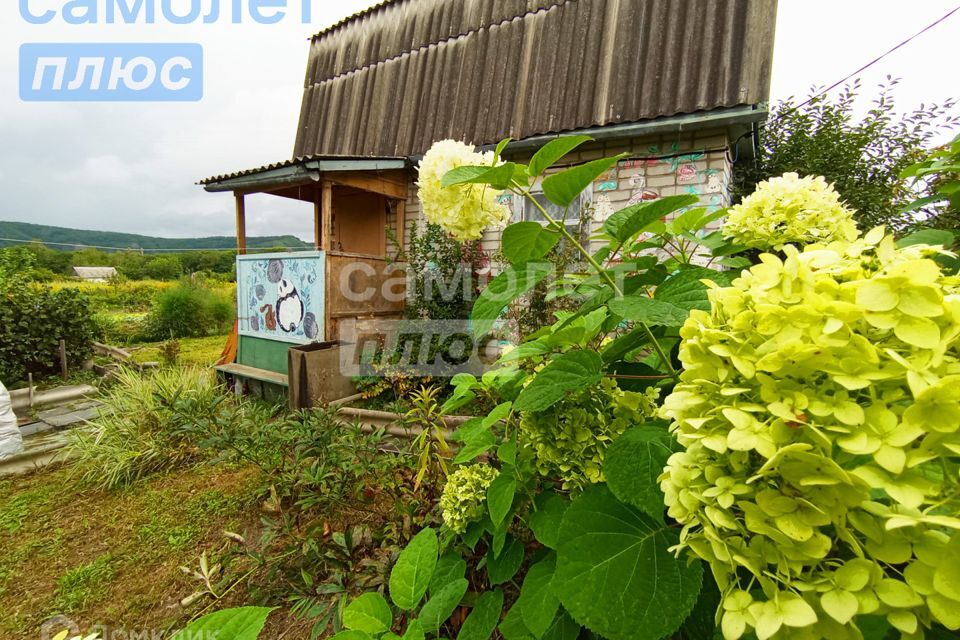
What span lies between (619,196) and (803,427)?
14.1ft

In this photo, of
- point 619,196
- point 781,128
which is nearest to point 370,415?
point 619,196

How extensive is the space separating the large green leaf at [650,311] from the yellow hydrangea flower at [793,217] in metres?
0.38

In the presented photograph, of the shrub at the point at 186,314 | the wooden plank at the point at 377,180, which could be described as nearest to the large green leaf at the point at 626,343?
the wooden plank at the point at 377,180

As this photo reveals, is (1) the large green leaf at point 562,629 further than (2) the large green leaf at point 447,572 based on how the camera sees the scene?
No

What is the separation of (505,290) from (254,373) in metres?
5.17

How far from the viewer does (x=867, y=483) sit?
321 millimetres

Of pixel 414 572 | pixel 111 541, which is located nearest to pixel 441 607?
pixel 414 572

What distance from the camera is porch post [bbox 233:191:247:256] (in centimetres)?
545

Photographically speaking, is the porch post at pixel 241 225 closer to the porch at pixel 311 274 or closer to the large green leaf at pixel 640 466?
the porch at pixel 311 274

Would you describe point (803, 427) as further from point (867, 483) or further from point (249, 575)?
point (249, 575)

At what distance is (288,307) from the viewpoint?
195 inches

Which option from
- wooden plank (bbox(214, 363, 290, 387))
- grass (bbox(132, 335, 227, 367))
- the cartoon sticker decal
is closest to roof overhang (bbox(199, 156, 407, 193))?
the cartoon sticker decal

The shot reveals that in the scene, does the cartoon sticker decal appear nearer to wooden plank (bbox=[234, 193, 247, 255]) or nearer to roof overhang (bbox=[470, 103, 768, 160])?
wooden plank (bbox=[234, 193, 247, 255])

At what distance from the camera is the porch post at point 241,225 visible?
545 centimetres
